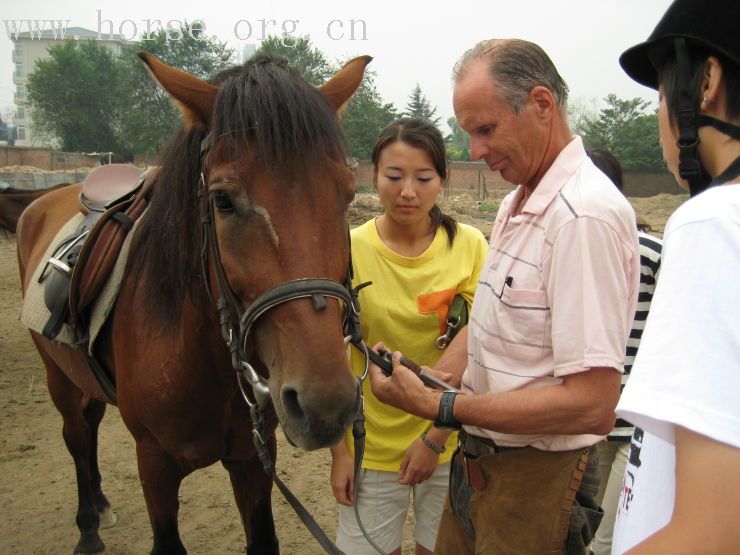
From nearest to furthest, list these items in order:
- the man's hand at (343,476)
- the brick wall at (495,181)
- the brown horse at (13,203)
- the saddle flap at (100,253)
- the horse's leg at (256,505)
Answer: the man's hand at (343,476) < the saddle flap at (100,253) < the horse's leg at (256,505) < the brown horse at (13,203) < the brick wall at (495,181)

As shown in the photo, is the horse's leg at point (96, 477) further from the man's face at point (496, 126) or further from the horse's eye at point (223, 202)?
the man's face at point (496, 126)

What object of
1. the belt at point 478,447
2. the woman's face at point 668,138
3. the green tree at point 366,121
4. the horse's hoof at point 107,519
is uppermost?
the green tree at point 366,121

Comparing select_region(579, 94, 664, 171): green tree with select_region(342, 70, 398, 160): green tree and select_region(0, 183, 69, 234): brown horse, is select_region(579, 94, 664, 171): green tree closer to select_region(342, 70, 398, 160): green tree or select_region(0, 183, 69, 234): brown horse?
select_region(342, 70, 398, 160): green tree

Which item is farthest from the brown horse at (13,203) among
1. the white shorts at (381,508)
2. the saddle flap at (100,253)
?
the white shorts at (381,508)

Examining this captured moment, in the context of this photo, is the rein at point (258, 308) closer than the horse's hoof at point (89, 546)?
Yes

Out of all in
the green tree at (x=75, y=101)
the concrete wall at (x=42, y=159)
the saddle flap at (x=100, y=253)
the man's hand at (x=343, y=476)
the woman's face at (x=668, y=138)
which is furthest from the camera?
the green tree at (x=75, y=101)

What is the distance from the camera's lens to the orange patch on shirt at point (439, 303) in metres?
2.30

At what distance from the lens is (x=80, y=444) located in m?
3.83

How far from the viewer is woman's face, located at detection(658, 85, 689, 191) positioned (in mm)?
945

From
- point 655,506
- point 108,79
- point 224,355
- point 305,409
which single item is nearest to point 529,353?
point 305,409

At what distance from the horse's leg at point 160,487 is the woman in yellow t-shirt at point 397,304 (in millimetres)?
772

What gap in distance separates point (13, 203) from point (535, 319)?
5.51m

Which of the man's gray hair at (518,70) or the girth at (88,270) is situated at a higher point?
the man's gray hair at (518,70)

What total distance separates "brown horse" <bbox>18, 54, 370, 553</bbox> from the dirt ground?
0.99 meters
